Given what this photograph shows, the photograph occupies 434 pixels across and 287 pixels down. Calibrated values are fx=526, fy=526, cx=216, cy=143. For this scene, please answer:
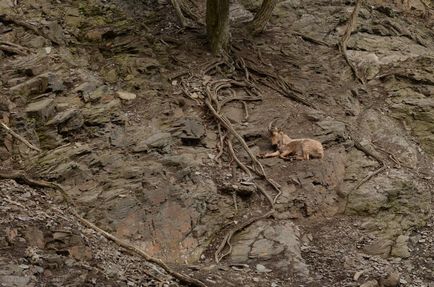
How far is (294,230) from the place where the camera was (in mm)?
8078

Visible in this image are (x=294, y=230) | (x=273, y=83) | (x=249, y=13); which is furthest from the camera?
(x=249, y=13)

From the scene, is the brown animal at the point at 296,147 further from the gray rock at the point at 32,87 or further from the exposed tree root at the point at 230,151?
the gray rock at the point at 32,87

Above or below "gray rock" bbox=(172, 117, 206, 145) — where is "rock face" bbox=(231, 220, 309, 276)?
below

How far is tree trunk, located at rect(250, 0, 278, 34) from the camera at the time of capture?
13.4m

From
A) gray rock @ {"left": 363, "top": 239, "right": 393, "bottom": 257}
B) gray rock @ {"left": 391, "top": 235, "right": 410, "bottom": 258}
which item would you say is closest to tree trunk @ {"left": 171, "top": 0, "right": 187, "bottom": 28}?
gray rock @ {"left": 363, "top": 239, "right": 393, "bottom": 257}

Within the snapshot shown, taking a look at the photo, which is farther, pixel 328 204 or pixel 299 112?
pixel 299 112

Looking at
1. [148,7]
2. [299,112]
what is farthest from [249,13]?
[299,112]

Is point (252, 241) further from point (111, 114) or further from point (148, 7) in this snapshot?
point (148, 7)

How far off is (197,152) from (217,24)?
4018 mm

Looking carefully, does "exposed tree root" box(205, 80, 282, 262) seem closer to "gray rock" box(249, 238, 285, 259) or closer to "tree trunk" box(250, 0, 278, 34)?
"gray rock" box(249, 238, 285, 259)

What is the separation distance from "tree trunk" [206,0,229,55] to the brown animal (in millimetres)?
3249

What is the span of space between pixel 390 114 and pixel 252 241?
18.8 feet

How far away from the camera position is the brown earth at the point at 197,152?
674cm

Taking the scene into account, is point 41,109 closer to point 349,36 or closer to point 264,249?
point 264,249
